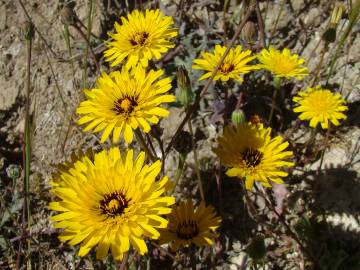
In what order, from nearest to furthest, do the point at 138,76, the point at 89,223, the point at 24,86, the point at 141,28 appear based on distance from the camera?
the point at 89,223 → the point at 138,76 → the point at 141,28 → the point at 24,86

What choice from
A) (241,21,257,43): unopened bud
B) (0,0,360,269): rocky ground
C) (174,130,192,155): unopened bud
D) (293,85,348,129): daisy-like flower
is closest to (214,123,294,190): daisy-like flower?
(174,130,192,155): unopened bud

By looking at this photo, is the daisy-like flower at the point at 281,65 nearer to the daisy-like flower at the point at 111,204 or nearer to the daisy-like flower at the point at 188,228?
the daisy-like flower at the point at 188,228

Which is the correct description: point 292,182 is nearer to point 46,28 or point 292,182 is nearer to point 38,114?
point 38,114

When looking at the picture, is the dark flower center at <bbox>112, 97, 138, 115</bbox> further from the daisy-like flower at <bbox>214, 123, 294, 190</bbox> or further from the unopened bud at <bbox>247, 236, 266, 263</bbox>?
the unopened bud at <bbox>247, 236, 266, 263</bbox>

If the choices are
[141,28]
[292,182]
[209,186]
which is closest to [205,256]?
[209,186]

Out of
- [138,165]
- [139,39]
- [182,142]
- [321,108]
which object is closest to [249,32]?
[321,108]

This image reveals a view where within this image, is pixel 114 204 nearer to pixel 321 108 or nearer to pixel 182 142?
pixel 182 142

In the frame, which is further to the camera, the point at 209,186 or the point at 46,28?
the point at 46,28
